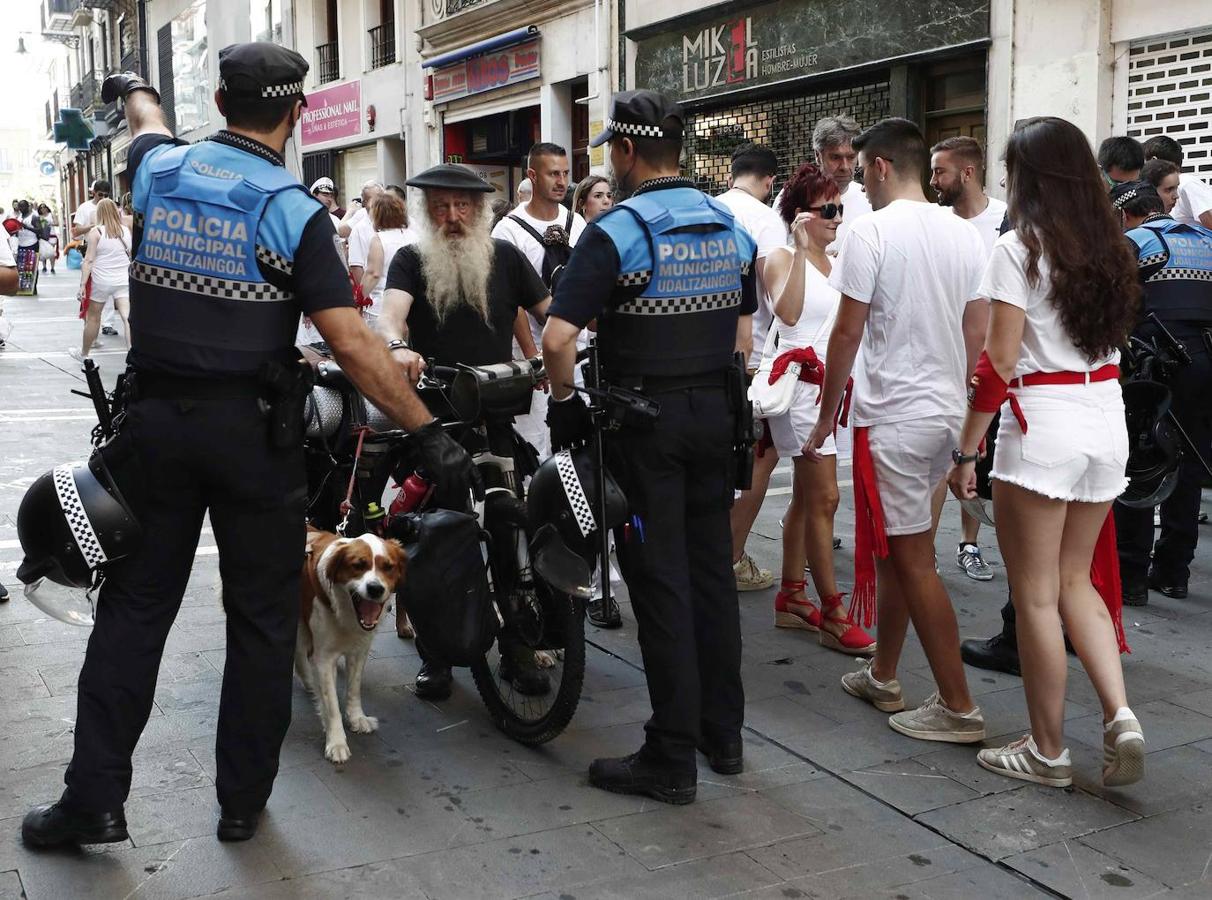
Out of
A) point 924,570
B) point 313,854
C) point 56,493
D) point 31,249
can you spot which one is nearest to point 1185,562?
point 924,570

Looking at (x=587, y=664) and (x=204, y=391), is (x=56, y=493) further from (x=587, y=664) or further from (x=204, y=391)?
(x=587, y=664)

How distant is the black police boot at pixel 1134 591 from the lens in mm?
6062

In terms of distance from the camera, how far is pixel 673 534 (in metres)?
3.93

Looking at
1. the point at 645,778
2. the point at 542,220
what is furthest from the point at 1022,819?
the point at 542,220

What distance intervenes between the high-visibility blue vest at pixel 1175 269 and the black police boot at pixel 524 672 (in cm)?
335

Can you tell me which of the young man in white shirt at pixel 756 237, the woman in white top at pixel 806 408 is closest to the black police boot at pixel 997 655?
the woman in white top at pixel 806 408

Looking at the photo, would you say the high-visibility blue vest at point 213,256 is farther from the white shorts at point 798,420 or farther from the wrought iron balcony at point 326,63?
the wrought iron balcony at point 326,63

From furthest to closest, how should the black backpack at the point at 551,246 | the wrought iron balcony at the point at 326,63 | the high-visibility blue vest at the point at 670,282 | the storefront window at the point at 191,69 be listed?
the storefront window at the point at 191,69, the wrought iron balcony at the point at 326,63, the black backpack at the point at 551,246, the high-visibility blue vest at the point at 670,282

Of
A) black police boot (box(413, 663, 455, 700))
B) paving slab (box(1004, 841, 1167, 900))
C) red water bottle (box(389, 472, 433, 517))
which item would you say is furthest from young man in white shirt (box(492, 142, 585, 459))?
paving slab (box(1004, 841, 1167, 900))

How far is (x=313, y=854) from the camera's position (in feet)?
11.6

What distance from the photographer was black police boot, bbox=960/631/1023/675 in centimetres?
513

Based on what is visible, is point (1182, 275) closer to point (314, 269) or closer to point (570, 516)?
point (570, 516)

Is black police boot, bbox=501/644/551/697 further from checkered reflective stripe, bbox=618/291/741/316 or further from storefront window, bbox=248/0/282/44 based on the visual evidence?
storefront window, bbox=248/0/282/44

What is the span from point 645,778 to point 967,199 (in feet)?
12.6
